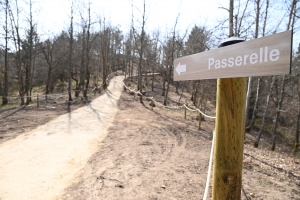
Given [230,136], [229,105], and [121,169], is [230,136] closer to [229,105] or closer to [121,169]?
[229,105]

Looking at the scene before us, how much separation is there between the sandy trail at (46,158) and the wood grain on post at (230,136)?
3.17m

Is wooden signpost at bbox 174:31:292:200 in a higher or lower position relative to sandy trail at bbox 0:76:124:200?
higher

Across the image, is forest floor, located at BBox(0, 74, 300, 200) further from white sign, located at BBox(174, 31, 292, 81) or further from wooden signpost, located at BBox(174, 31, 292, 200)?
white sign, located at BBox(174, 31, 292, 81)

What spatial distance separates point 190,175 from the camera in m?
4.35

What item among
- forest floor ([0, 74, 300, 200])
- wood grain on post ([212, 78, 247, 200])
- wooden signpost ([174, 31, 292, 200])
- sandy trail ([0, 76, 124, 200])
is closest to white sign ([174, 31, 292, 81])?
wooden signpost ([174, 31, 292, 200])

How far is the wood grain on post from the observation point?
1603mm

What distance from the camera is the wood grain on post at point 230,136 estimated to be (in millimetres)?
1603

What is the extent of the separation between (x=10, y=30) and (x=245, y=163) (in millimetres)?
20166

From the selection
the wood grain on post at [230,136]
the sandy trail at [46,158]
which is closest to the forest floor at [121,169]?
the sandy trail at [46,158]

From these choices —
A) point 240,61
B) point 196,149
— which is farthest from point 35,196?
point 196,149

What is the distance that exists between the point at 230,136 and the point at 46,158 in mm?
5139

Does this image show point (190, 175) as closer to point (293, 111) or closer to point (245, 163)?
point (245, 163)

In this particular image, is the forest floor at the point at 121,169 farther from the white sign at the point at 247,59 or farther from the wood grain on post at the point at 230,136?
the white sign at the point at 247,59

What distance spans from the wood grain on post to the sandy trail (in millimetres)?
3172
